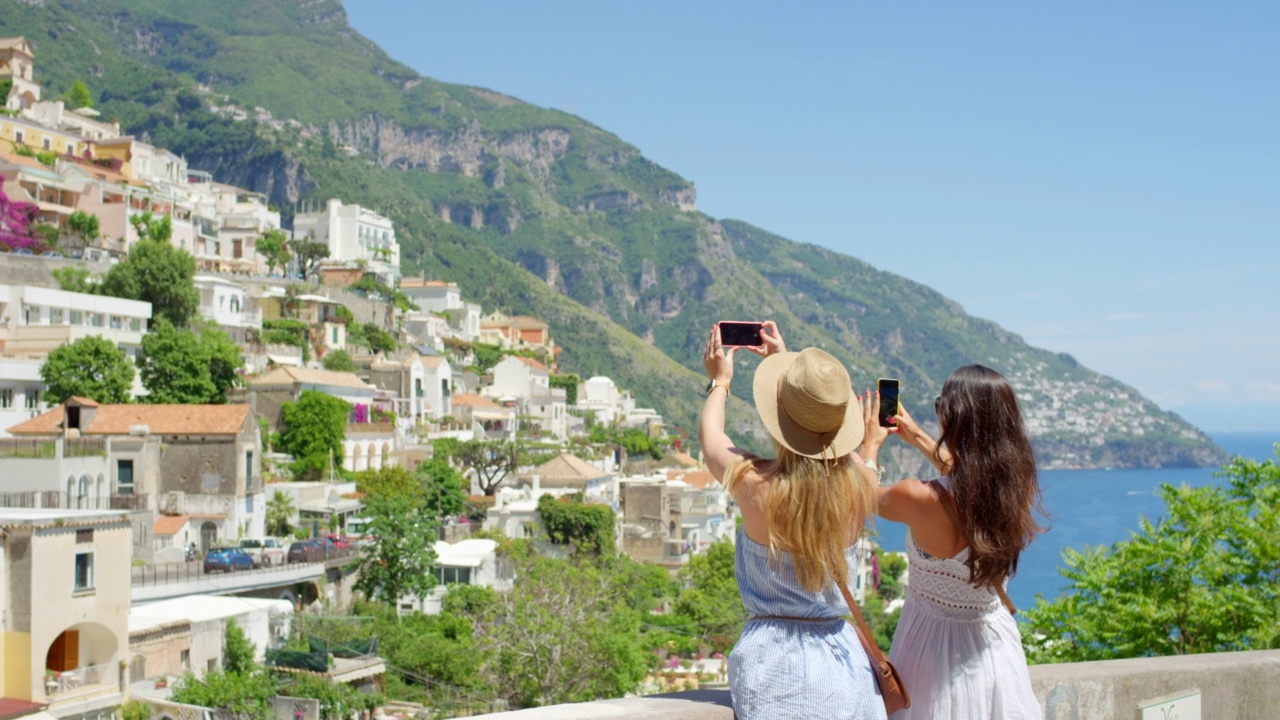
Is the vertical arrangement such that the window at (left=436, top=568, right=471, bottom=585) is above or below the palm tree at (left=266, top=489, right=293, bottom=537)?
below

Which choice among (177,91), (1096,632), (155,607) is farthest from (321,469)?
(177,91)

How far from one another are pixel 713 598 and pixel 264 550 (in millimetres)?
16433

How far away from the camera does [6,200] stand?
153 feet

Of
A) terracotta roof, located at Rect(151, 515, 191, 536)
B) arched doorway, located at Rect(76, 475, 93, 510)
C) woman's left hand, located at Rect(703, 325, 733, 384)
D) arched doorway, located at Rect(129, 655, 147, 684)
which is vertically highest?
woman's left hand, located at Rect(703, 325, 733, 384)

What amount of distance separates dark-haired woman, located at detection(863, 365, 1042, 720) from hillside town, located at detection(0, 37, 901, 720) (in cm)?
1912

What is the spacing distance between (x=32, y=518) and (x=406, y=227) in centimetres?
14002

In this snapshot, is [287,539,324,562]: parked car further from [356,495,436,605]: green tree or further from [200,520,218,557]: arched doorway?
[200,520,218,557]: arched doorway

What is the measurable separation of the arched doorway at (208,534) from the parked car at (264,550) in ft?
2.56

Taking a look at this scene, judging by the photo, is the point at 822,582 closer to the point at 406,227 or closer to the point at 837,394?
the point at 837,394

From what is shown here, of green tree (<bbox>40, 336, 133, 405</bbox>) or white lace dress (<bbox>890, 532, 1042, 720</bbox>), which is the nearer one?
white lace dress (<bbox>890, 532, 1042, 720</bbox>)

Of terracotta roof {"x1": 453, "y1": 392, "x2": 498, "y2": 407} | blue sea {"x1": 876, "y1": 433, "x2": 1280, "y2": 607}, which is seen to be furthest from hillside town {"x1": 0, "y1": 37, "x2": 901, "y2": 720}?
blue sea {"x1": 876, "y1": 433, "x2": 1280, "y2": 607}

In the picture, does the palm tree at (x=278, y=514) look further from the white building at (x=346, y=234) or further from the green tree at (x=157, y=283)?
the white building at (x=346, y=234)

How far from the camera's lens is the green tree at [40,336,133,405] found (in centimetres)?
3597

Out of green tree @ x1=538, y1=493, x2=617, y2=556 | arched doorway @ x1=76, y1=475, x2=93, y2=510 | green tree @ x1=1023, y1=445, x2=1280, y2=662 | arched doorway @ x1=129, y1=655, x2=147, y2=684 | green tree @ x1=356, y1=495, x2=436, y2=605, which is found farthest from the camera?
green tree @ x1=538, y1=493, x2=617, y2=556
